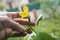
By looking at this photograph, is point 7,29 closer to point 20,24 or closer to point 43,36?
point 20,24

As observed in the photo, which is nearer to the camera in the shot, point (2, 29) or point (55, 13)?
point (2, 29)

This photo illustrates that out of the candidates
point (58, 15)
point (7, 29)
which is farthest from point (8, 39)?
point (58, 15)

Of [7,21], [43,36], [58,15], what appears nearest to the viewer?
[43,36]

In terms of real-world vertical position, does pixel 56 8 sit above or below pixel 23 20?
below

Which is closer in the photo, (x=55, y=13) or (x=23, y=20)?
(x=23, y=20)

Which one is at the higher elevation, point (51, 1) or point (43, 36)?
point (43, 36)

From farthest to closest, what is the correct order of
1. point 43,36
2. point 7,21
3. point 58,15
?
point 58,15 < point 7,21 < point 43,36

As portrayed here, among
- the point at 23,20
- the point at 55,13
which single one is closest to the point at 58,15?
the point at 55,13

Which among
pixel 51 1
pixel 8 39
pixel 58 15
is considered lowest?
pixel 58 15

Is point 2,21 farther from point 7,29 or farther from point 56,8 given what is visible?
point 56,8
